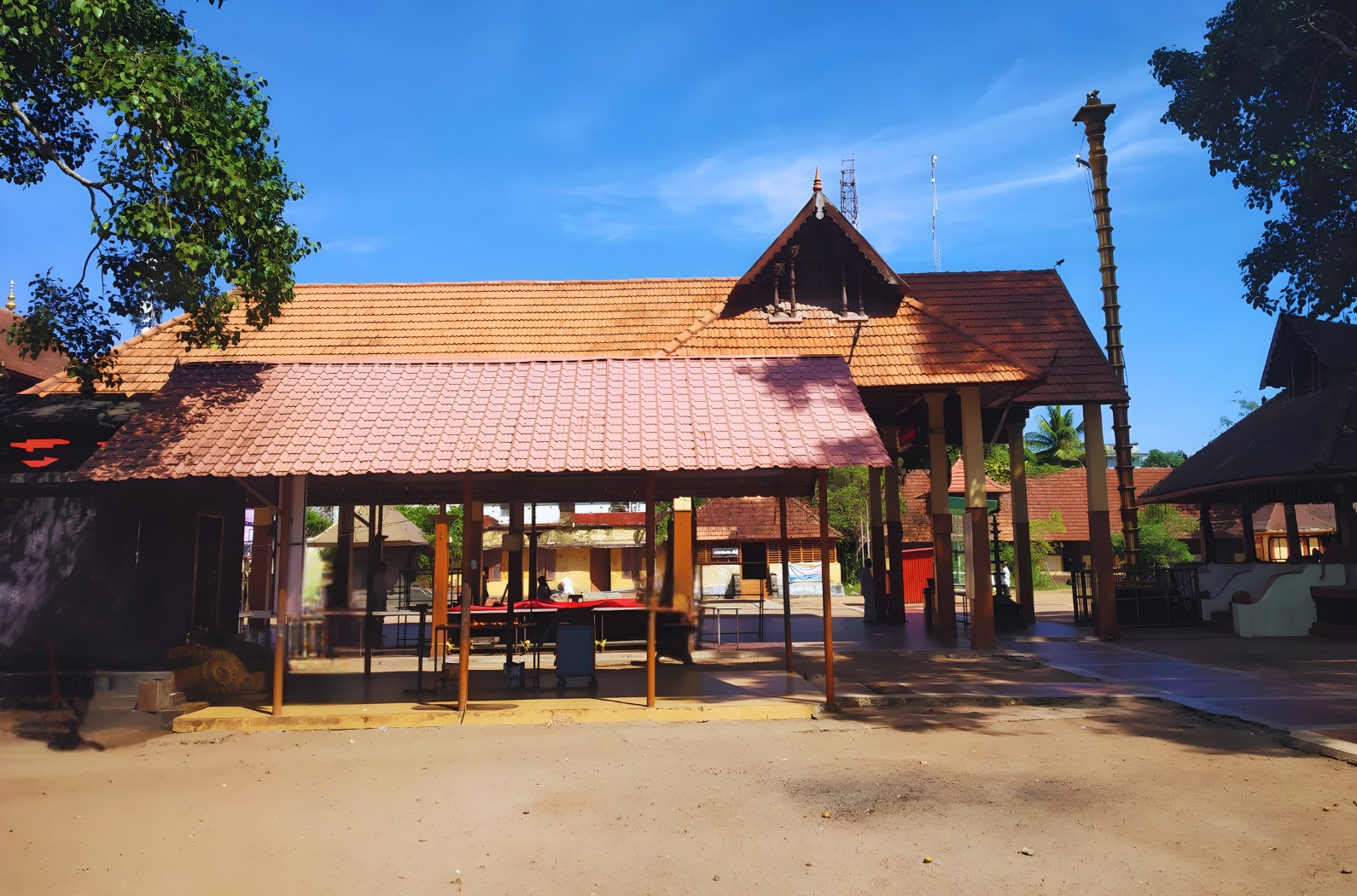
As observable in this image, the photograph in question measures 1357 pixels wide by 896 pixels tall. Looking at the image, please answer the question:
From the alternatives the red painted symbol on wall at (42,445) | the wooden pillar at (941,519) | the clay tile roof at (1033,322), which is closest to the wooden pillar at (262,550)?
the red painted symbol on wall at (42,445)

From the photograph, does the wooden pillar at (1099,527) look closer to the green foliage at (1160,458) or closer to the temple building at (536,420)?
the temple building at (536,420)

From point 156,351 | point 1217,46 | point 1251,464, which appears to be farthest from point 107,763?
point 1217,46

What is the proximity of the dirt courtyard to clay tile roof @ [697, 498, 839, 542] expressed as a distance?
27.1 metres

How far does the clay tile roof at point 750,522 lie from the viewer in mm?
36594

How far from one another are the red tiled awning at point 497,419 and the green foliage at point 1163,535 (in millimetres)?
26902

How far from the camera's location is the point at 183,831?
20.5ft

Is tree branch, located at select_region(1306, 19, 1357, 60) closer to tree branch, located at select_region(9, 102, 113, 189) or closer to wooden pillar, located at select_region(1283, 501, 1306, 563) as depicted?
wooden pillar, located at select_region(1283, 501, 1306, 563)

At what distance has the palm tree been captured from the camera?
171 feet

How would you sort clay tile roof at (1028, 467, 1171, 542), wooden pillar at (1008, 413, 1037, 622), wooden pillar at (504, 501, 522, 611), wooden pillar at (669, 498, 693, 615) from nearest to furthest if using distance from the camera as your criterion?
wooden pillar at (669, 498, 693, 615) < wooden pillar at (504, 501, 522, 611) < wooden pillar at (1008, 413, 1037, 622) < clay tile roof at (1028, 467, 1171, 542)

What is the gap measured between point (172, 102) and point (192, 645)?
255 inches

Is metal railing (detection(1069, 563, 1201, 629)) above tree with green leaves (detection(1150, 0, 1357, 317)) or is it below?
below

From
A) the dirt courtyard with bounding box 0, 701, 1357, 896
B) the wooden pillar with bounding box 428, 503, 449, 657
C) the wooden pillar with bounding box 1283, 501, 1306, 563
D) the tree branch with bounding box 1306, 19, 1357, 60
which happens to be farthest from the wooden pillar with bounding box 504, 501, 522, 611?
the tree branch with bounding box 1306, 19, 1357, 60

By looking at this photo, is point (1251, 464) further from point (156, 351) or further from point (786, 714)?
point (156, 351)

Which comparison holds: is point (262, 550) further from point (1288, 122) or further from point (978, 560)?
point (1288, 122)
